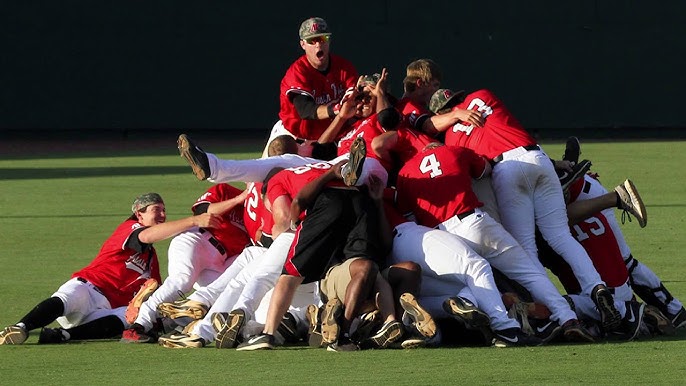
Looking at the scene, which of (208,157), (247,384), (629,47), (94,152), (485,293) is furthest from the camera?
(629,47)

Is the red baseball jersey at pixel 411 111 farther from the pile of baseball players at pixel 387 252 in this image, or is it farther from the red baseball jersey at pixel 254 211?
the red baseball jersey at pixel 254 211

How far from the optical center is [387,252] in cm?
974

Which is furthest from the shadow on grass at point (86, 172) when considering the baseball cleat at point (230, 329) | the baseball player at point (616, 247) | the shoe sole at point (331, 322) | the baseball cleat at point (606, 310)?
the baseball cleat at point (606, 310)

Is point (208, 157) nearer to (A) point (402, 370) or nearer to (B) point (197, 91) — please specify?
(A) point (402, 370)

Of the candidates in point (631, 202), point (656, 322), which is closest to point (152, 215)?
point (631, 202)

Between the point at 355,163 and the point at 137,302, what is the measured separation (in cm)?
214

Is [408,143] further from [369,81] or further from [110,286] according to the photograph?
[110,286]

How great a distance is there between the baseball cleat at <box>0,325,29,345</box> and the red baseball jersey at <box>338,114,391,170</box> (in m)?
2.95

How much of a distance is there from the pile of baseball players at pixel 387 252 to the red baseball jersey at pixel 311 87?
26.2 inches

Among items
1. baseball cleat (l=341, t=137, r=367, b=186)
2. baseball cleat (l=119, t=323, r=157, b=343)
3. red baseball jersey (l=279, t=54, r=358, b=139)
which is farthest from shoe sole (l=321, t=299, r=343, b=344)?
red baseball jersey (l=279, t=54, r=358, b=139)

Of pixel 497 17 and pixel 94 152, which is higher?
pixel 497 17

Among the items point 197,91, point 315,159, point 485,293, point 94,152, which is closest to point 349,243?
→ point 485,293

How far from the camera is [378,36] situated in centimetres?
2967

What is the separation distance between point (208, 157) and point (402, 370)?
8.52ft
